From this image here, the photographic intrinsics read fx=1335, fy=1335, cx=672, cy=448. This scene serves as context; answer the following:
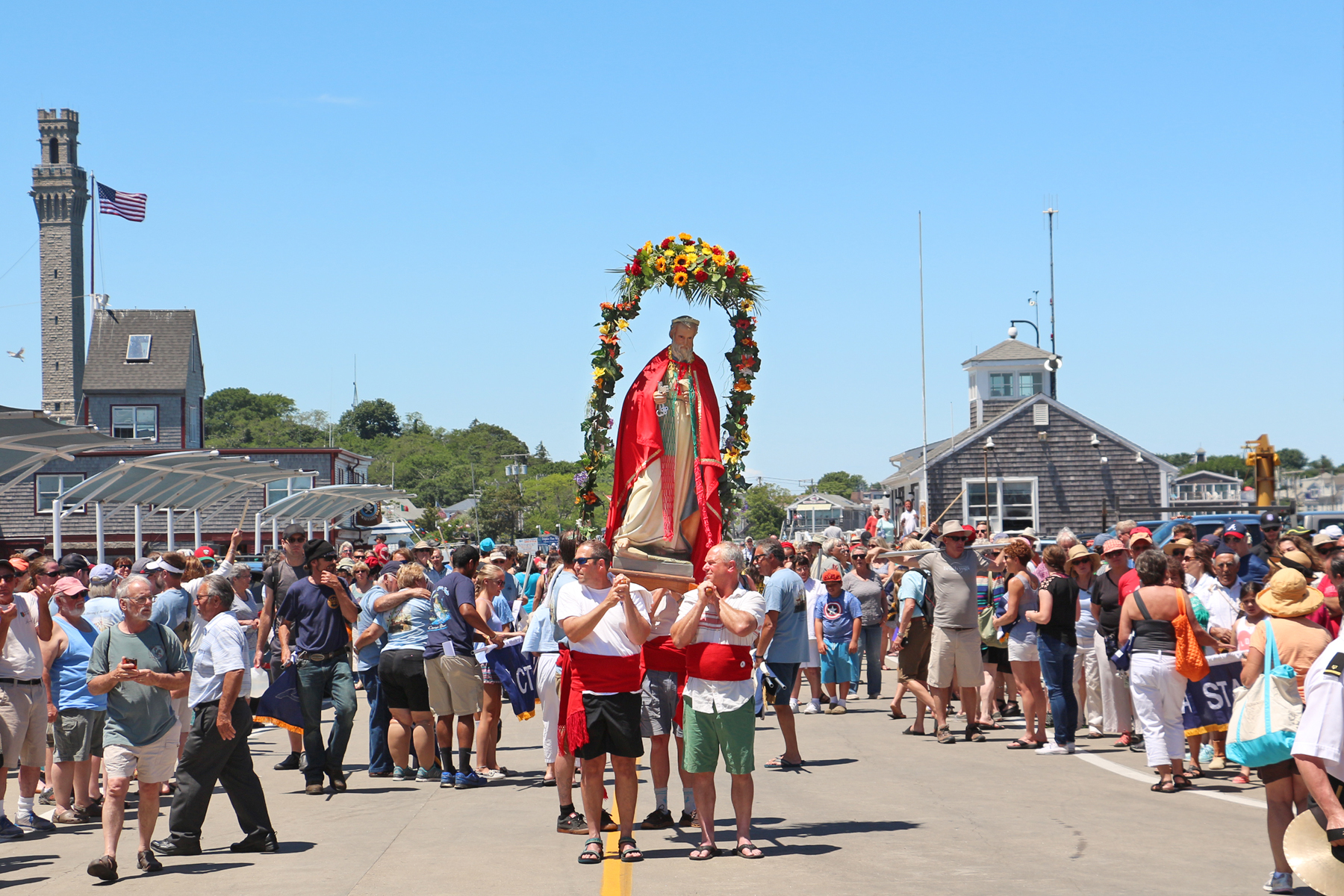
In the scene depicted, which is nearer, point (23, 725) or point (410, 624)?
point (23, 725)

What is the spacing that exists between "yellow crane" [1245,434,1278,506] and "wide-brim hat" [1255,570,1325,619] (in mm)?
33278

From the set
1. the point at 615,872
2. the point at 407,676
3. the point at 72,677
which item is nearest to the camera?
the point at 615,872

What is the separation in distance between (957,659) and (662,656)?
471cm

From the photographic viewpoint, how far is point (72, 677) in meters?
10.0

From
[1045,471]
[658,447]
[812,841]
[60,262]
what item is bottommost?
[812,841]

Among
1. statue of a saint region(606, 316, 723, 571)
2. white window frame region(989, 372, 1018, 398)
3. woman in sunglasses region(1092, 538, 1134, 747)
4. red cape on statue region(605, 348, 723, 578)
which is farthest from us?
white window frame region(989, 372, 1018, 398)

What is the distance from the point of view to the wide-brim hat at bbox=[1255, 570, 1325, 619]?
6.98 m

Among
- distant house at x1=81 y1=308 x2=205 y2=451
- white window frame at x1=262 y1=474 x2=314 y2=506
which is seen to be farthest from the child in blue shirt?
distant house at x1=81 y1=308 x2=205 y2=451

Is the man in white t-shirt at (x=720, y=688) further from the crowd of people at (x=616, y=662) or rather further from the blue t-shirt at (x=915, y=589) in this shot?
the blue t-shirt at (x=915, y=589)

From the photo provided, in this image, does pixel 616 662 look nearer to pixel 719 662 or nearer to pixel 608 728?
pixel 608 728

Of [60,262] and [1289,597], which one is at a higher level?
[60,262]

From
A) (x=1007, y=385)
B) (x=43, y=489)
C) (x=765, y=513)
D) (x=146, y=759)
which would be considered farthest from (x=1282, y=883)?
(x=765, y=513)

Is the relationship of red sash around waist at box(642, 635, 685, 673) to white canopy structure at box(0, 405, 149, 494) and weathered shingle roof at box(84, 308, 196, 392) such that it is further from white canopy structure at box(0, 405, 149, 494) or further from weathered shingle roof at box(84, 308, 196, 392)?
weathered shingle roof at box(84, 308, 196, 392)

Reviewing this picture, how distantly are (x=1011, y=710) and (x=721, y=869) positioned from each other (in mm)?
9272
